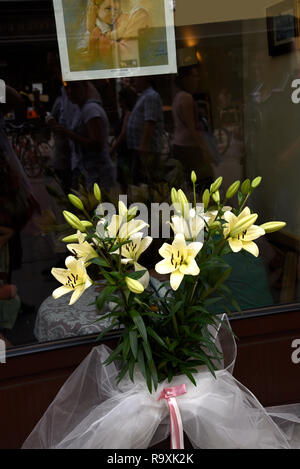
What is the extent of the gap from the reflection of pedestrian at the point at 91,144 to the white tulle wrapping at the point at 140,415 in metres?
0.81

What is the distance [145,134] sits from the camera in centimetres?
207

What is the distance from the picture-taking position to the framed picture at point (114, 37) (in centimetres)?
182

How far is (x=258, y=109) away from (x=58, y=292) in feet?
4.26

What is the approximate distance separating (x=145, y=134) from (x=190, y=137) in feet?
0.59

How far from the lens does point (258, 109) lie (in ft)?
7.04

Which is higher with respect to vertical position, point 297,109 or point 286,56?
point 286,56

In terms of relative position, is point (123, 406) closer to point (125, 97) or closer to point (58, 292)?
point (58, 292)

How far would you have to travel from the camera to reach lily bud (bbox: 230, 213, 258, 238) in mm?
1206

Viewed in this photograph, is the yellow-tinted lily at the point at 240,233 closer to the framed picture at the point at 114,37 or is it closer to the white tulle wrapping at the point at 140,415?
the white tulle wrapping at the point at 140,415

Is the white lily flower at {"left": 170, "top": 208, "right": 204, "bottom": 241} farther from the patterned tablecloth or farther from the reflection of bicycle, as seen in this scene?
the reflection of bicycle

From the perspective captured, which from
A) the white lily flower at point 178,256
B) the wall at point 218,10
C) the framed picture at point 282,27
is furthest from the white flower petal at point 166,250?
the framed picture at point 282,27

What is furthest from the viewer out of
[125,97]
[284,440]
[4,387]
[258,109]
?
[258,109]

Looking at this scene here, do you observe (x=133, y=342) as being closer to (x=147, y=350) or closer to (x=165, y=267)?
(x=147, y=350)
